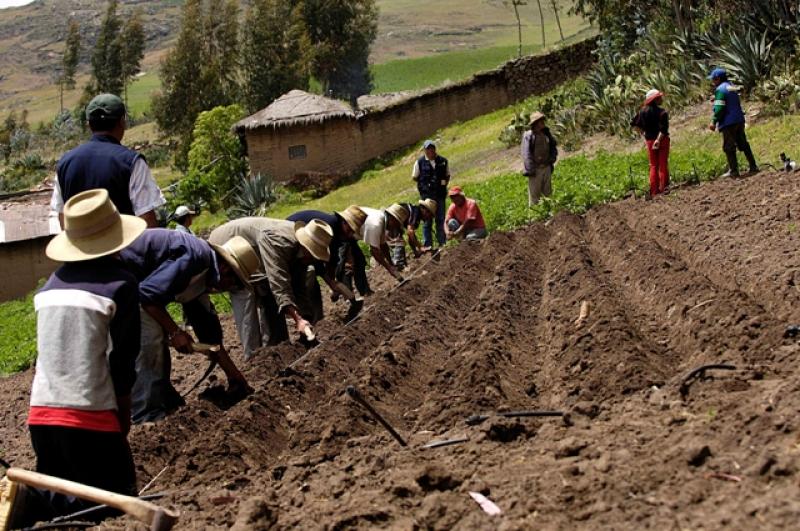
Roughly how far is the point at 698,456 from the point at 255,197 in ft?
82.7

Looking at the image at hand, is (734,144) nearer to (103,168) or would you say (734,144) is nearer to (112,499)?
(103,168)

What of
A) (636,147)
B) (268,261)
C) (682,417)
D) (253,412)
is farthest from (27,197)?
(682,417)

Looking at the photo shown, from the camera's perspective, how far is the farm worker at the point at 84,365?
193 inches

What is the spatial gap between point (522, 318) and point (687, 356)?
237cm

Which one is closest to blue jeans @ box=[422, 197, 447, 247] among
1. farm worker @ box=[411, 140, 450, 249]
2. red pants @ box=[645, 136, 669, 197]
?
farm worker @ box=[411, 140, 450, 249]

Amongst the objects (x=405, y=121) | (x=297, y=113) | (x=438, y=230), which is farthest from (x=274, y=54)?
(x=438, y=230)

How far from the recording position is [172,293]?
22.0 feet

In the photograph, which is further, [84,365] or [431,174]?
[431,174]

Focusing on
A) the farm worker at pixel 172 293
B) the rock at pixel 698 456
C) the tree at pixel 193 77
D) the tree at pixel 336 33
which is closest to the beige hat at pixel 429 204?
the farm worker at pixel 172 293

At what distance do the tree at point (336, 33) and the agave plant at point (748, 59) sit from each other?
31.5 metres

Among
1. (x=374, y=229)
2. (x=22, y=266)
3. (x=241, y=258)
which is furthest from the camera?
(x=22, y=266)

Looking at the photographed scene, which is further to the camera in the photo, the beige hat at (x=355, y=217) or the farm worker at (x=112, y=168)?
the beige hat at (x=355, y=217)

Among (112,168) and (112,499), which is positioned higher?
(112,168)

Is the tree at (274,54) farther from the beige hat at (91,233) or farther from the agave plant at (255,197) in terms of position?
the beige hat at (91,233)
